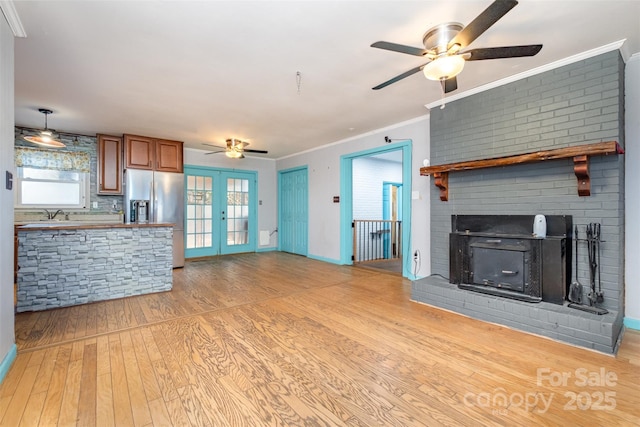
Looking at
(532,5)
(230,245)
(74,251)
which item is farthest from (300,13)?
(230,245)

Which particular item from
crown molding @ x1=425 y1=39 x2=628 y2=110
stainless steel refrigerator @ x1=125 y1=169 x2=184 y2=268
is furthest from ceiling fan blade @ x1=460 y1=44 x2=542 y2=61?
stainless steel refrigerator @ x1=125 y1=169 x2=184 y2=268

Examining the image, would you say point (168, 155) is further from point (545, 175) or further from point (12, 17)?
point (545, 175)

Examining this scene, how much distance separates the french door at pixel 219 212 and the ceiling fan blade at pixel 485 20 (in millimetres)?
6176

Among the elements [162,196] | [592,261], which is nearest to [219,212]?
[162,196]

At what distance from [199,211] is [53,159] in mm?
2735

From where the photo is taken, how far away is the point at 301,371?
2064 millimetres

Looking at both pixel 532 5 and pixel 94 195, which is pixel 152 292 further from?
pixel 532 5

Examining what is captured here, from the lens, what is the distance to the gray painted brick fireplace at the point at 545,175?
256cm

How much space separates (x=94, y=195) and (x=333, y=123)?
486 cm

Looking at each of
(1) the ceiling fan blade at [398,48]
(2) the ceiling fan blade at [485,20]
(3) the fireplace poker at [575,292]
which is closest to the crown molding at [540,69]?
(2) the ceiling fan blade at [485,20]

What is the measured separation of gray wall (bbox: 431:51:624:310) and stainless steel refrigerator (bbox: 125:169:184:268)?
16.0ft

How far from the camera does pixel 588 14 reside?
6.97 ft

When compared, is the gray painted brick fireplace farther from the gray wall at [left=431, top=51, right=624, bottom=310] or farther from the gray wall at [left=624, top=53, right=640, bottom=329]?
the gray wall at [left=624, top=53, right=640, bottom=329]

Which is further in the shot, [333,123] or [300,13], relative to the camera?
[333,123]
